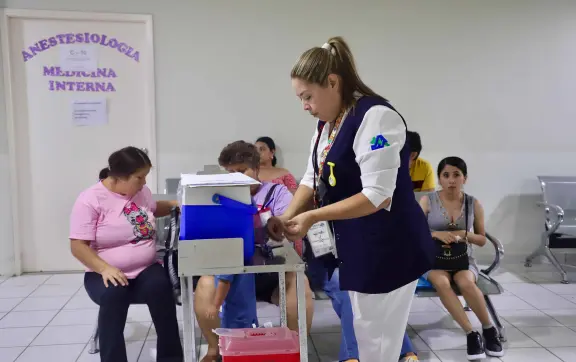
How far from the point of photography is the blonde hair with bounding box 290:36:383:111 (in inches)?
56.3

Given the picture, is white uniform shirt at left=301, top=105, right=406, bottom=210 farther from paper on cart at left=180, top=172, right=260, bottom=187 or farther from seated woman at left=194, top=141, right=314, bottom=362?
seated woman at left=194, top=141, right=314, bottom=362

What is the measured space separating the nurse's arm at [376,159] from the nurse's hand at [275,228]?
0.99 feet

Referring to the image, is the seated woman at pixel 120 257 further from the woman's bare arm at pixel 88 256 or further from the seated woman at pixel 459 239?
the seated woman at pixel 459 239

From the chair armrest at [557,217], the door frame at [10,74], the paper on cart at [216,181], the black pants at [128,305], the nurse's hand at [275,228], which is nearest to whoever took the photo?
the paper on cart at [216,181]

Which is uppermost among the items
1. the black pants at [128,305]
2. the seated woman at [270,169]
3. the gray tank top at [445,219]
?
the seated woman at [270,169]

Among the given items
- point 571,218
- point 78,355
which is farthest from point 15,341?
point 571,218

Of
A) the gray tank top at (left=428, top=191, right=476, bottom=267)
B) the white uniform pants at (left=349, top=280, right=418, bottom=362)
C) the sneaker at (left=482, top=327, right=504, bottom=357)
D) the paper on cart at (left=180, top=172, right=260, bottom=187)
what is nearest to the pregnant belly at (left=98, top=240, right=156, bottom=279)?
the paper on cart at (left=180, top=172, right=260, bottom=187)

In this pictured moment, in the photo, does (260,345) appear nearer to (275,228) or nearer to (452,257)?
(275,228)

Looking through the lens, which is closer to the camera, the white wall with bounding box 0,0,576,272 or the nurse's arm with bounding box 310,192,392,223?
the nurse's arm with bounding box 310,192,392,223

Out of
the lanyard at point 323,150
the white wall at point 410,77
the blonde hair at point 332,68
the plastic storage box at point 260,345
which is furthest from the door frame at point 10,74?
the blonde hair at point 332,68

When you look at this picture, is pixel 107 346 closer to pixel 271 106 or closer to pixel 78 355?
pixel 78 355

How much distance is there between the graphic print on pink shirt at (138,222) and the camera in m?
2.38

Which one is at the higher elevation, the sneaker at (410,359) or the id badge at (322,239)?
the id badge at (322,239)

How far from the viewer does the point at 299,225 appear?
149 centimetres
